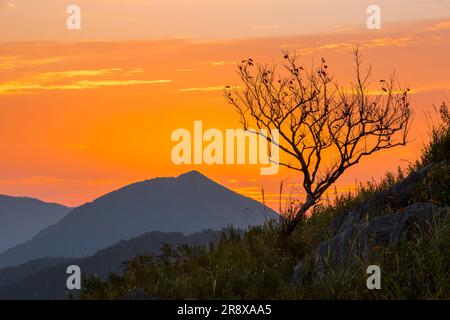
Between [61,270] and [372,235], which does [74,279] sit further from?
[61,270]

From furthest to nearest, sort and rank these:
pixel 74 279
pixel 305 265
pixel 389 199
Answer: pixel 389 199 < pixel 74 279 < pixel 305 265

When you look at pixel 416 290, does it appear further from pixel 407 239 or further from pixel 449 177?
pixel 449 177

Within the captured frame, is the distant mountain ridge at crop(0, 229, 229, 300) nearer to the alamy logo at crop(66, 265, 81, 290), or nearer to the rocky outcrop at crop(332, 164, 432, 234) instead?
the rocky outcrop at crop(332, 164, 432, 234)

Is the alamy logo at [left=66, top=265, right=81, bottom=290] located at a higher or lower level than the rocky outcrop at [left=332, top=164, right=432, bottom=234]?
lower

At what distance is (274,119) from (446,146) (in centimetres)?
563

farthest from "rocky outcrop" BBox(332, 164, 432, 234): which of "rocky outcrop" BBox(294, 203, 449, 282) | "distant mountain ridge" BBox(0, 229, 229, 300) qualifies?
"distant mountain ridge" BBox(0, 229, 229, 300)

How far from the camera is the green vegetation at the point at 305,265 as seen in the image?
1009 centimetres

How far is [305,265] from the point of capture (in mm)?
11078

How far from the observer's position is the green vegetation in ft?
33.1

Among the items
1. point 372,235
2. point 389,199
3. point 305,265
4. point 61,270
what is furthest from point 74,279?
point 61,270

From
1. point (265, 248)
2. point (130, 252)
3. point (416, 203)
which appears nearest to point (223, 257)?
point (265, 248)

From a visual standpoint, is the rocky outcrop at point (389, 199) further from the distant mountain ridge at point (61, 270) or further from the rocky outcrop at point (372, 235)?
the distant mountain ridge at point (61, 270)

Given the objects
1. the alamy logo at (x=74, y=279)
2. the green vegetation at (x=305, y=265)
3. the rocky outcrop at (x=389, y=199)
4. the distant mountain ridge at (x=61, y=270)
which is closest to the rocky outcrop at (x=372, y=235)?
the green vegetation at (x=305, y=265)

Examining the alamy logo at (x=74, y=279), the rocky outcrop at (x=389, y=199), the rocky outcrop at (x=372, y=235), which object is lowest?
the alamy logo at (x=74, y=279)
